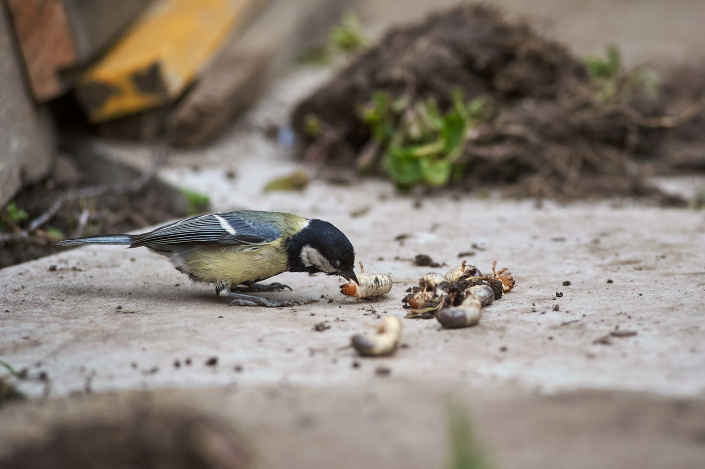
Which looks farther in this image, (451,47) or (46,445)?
(451,47)

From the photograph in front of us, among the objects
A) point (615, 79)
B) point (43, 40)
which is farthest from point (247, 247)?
point (615, 79)

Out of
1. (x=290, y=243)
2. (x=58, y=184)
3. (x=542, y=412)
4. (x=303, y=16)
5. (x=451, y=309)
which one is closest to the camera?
(x=542, y=412)

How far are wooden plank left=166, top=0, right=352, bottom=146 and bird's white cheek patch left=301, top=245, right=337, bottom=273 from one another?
153 inches

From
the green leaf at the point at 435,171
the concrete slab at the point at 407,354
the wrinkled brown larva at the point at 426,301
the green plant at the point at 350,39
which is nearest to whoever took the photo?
the concrete slab at the point at 407,354

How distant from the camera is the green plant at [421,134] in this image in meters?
5.89

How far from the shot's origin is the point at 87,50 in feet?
19.9

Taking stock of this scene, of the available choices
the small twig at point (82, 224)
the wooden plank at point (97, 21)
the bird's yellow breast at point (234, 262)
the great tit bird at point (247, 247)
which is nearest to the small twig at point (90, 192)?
the small twig at point (82, 224)

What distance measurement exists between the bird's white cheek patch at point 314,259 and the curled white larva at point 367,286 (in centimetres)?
13

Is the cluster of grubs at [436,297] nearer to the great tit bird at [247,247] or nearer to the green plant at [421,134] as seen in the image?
the great tit bird at [247,247]

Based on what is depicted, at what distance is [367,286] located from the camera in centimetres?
347

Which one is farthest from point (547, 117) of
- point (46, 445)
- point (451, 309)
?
point (46, 445)

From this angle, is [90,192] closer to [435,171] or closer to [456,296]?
[435,171]

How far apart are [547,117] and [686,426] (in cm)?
479

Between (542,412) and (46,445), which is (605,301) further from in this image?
(46,445)
